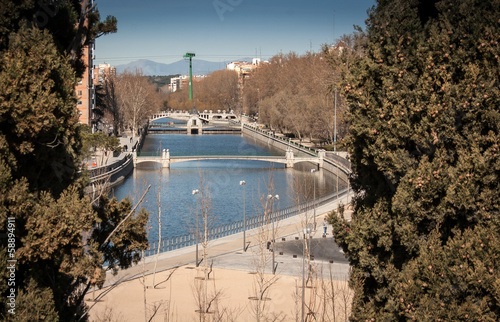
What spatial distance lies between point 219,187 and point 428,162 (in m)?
33.8

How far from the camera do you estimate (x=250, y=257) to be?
21.2 metres

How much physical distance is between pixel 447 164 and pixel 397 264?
65.1 inches

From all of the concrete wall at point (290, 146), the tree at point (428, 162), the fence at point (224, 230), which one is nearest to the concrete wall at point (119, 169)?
the fence at point (224, 230)

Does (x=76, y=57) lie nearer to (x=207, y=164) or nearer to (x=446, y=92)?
(x=446, y=92)

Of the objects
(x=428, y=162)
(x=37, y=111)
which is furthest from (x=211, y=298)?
(x=37, y=111)

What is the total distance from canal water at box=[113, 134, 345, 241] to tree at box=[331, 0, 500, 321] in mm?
12974

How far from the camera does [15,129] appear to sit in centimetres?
786

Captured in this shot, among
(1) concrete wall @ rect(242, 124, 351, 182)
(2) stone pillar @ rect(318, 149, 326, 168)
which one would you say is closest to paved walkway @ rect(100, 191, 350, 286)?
(1) concrete wall @ rect(242, 124, 351, 182)

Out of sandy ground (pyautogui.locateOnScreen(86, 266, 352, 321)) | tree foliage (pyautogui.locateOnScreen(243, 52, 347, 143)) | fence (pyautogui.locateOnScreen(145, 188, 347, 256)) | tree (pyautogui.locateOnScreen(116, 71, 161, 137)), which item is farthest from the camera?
tree (pyautogui.locateOnScreen(116, 71, 161, 137))

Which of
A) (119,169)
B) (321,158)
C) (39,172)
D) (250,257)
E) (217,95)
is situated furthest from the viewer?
(217,95)

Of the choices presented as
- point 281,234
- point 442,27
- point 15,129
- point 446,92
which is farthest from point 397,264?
point 281,234

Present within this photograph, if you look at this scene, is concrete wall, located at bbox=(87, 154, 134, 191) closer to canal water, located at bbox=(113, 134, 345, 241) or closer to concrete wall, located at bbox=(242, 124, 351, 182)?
canal water, located at bbox=(113, 134, 345, 241)

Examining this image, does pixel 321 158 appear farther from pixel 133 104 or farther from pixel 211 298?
pixel 211 298

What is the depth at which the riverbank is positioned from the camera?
50.2 ft
